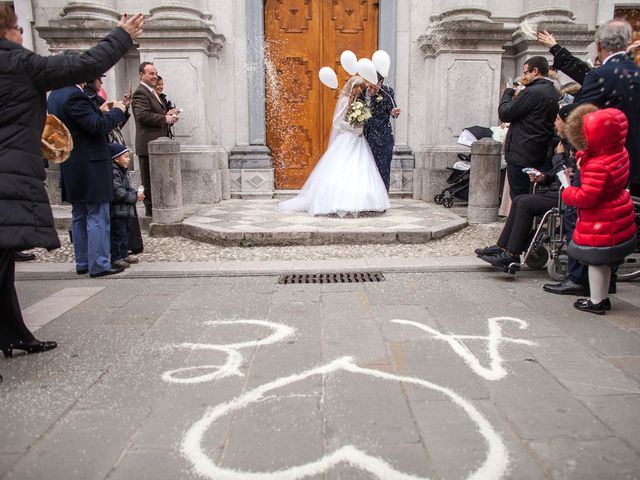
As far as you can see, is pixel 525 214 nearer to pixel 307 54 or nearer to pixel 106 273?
pixel 106 273

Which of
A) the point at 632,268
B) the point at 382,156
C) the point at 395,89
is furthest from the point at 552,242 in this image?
the point at 395,89

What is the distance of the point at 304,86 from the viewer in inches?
388

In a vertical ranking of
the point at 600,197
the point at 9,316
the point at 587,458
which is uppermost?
the point at 600,197

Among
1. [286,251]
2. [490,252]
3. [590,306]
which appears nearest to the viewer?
[590,306]

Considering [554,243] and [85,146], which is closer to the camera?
[554,243]

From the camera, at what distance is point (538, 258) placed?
536 cm

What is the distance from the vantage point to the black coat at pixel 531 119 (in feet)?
18.3

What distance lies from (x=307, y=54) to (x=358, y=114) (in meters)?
2.64

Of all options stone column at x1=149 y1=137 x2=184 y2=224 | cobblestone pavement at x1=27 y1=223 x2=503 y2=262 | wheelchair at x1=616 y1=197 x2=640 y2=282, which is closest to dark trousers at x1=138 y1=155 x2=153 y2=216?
stone column at x1=149 y1=137 x2=184 y2=224

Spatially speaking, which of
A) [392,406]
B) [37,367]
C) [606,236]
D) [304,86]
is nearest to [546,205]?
[606,236]

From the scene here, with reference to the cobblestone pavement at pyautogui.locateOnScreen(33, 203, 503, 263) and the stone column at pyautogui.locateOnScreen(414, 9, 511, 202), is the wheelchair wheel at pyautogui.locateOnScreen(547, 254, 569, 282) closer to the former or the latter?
the cobblestone pavement at pyautogui.locateOnScreen(33, 203, 503, 263)

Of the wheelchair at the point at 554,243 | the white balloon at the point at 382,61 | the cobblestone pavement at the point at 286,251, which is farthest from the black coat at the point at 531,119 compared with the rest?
the white balloon at the point at 382,61

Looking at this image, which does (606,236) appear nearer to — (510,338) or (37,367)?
(510,338)

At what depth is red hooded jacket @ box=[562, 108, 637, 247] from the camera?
3.87 metres
